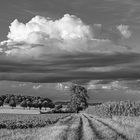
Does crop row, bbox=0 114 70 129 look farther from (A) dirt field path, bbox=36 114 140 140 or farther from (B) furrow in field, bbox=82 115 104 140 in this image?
(B) furrow in field, bbox=82 115 104 140

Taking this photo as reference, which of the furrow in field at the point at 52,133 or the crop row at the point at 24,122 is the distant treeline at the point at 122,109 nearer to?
the crop row at the point at 24,122

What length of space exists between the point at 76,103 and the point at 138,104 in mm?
113210

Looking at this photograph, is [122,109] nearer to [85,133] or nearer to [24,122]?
[24,122]

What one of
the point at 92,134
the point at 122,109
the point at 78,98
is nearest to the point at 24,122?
the point at 92,134

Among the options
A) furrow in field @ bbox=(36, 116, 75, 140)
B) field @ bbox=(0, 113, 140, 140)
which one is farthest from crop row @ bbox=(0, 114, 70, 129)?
furrow in field @ bbox=(36, 116, 75, 140)

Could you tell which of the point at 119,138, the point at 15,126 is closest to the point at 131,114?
the point at 15,126

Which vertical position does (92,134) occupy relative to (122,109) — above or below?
below

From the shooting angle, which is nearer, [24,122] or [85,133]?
[85,133]

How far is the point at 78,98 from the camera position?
17975 centimetres

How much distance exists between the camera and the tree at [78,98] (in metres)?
179

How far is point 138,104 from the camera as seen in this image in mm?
67125

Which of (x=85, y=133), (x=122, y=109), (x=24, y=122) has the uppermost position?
(x=122, y=109)

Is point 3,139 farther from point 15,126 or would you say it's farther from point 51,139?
point 15,126

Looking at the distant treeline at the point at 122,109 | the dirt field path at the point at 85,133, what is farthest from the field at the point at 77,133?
the distant treeline at the point at 122,109
